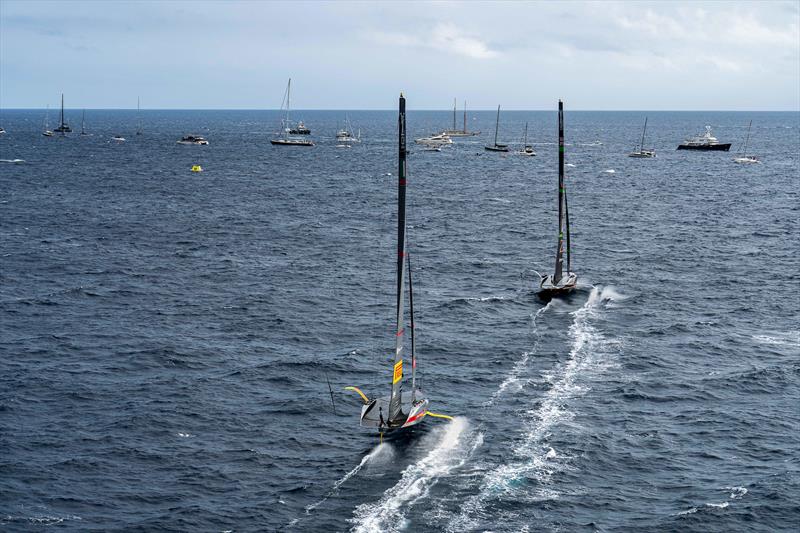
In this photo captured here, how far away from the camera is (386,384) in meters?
70.0

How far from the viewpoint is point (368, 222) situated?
15425 centimetres

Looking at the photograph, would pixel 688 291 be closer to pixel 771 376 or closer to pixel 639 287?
pixel 639 287

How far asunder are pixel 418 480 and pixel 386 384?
18.9 meters

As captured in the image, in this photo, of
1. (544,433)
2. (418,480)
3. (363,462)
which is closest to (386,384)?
(544,433)

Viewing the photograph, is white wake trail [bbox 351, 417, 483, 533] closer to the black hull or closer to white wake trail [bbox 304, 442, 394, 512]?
white wake trail [bbox 304, 442, 394, 512]

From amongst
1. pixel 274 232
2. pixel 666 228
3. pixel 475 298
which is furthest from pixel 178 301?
pixel 666 228

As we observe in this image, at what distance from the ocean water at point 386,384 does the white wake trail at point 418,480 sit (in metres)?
0.18

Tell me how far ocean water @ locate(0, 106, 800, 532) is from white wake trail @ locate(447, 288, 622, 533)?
203mm

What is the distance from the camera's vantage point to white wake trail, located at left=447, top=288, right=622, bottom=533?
4978 centimetres

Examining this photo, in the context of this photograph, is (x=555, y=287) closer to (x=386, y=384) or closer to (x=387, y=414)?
(x=386, y=384)

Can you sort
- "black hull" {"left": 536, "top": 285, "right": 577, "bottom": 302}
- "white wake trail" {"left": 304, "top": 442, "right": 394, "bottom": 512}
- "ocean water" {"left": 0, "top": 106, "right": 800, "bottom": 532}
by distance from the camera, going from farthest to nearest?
"black hull" {"left": 536, "top": 285, "right": 577, "bottom": 302} < "ocean water" {"left": 0, "top": 106, "right": 800, "bottom": 532} < "white wake trail" {"left": 304, "top": 442, "right": 394, "bottom": 512}

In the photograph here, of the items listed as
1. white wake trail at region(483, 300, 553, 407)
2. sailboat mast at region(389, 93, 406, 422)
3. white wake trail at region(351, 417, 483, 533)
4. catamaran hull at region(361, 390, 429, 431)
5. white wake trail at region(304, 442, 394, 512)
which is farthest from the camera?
white wake trail at region(483, 300, 553, 407)

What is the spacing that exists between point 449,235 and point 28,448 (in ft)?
302

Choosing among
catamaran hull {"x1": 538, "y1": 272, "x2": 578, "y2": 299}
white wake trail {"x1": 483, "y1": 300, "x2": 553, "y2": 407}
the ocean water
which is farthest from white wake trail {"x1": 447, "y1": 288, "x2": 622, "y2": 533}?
catamaran hull {"x1": 538, "y1": 272, "x2": 578, "y2": 299}
